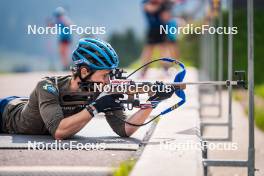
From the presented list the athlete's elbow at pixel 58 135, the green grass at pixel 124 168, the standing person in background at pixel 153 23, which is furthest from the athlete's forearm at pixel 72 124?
the standing person in background at pixel 153 23

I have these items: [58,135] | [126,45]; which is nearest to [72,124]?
[58,135]

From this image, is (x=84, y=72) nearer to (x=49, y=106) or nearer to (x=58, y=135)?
→ (x=49, y=106)

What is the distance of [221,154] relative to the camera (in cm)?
976

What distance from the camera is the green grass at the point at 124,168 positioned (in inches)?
196

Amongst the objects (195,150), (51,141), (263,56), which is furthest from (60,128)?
(263,56)

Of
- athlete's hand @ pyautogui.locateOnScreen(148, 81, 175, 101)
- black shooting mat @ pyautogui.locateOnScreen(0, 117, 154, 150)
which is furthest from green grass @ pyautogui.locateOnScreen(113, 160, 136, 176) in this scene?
athlete's hand @ pyautogui.locateOnScreen(148, 81, 175, 101)

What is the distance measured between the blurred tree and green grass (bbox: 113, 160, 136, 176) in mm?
23876

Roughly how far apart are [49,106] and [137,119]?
733mm

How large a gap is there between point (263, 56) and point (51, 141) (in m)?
17.8

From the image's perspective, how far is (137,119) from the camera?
6.58m

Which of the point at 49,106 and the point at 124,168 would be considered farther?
the point at 49,106

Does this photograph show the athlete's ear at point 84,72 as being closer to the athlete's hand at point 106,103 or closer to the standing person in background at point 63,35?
the athlete's hand at point 106,103

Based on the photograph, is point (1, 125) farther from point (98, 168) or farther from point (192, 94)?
point (192, 94)

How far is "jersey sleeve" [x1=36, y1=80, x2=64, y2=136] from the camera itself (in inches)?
249
